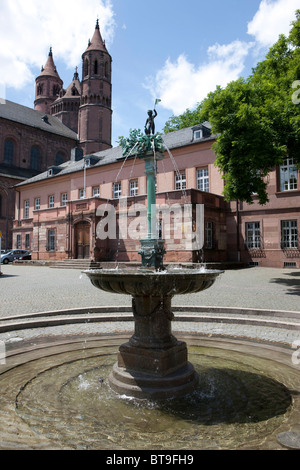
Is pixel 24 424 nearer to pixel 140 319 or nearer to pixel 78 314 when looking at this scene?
pixel 140 319

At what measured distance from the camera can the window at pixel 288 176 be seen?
79.3ft

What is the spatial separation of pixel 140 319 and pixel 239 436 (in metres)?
1.80

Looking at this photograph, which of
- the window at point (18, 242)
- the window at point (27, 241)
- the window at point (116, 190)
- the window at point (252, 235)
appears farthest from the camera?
the window at point (18, 242)

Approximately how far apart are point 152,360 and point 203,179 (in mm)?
26056

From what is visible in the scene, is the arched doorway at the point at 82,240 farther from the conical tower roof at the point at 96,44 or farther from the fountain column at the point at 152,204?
the conical tower roof at the point at 96,44

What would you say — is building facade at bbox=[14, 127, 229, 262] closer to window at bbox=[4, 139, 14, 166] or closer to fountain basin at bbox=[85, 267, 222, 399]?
window at bbox=[4, 139, 14, 166]

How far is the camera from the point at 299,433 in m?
2.76

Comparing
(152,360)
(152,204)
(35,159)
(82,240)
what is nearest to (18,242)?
(82,240)

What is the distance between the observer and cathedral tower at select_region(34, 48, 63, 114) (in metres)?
76.9

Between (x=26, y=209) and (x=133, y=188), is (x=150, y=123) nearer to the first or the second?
(x=133, y=188)

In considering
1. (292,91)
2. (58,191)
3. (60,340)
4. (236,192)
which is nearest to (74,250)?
(58,191)

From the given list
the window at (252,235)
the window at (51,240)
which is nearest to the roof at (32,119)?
the window at (51,240)

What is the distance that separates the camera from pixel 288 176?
24.4 m

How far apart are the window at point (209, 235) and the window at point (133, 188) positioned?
10096 millimetres
